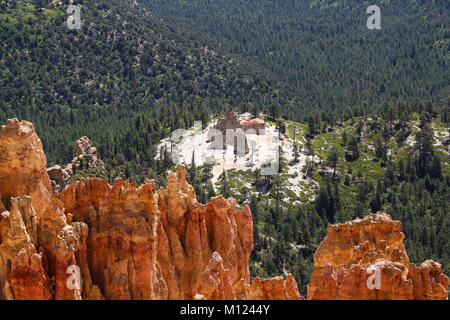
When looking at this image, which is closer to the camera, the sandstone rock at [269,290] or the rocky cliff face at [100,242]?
the rocky cliff face at [100,242]

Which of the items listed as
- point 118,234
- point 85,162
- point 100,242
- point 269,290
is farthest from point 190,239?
point 85,162

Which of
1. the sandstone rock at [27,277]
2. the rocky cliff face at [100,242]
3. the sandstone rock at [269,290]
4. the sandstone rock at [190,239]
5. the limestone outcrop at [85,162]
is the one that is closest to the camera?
the sandstone rock at [27,277]

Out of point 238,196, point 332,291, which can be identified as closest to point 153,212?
point 332,291

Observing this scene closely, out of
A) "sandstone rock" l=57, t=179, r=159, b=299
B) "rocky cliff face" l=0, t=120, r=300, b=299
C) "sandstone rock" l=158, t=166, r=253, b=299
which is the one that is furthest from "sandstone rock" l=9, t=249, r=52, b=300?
"sandstone rock" l=158, t=166, r=253, b=299

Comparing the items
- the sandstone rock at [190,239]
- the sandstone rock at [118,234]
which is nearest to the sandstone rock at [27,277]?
the sandstone rock at [118,234]

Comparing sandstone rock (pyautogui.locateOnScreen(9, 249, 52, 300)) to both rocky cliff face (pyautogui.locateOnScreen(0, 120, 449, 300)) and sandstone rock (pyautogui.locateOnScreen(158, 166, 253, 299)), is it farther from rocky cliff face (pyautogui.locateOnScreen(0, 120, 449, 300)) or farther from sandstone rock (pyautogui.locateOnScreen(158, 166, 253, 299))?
sandstone rock (pyautogui.locateOnScreen(158, 166, 253, 299))

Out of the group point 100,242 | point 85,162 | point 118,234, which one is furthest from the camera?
point 85,162

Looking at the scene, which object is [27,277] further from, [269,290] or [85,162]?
[85,162]

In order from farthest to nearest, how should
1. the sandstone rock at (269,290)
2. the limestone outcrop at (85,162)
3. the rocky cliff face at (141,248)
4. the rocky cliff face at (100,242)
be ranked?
the limestone outcrop at (85,162) < the sandstone rock at (269,290) < the rocky cliff face at (100,242) < the rocky cliff face at (141,248)

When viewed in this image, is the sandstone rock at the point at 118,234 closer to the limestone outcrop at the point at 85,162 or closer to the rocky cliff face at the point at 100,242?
the rocky cliff face at the point at 100,242
